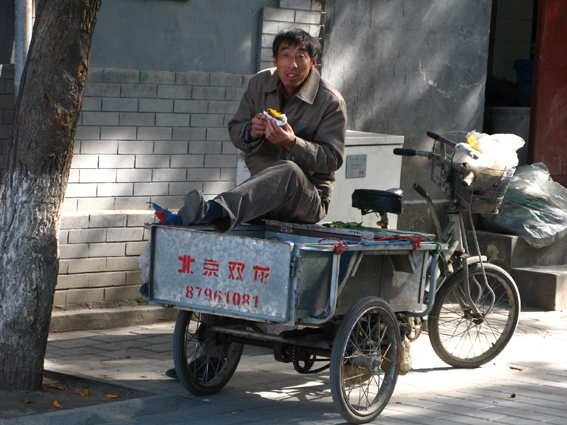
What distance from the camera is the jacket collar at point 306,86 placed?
5.20 m

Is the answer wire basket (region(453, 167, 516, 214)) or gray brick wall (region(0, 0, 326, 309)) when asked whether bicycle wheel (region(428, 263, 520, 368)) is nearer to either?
wire basket (region(453, 167, 516, 214))

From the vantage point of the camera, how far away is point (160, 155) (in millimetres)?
6883

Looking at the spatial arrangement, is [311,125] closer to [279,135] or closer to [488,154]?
[279,135]

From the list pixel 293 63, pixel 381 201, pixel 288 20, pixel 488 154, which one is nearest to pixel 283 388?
pixel 381 201

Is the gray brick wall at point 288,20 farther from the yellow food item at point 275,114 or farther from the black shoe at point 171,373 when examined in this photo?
the black shoe at point 171,373

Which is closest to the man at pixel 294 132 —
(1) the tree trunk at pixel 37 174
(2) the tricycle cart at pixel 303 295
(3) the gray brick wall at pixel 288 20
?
(2) the tricycle cart at pixel 303 295

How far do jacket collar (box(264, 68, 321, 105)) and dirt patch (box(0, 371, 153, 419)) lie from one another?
1935mm

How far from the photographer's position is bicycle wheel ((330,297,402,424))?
174 inches

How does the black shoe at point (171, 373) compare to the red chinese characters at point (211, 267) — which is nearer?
the red chinese characters at point (211, 267)

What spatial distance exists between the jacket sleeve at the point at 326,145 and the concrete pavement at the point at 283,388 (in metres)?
1.35

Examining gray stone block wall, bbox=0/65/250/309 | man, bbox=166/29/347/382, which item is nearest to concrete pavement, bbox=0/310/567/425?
man, bbox=166/29/347/382

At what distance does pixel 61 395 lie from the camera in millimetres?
4750

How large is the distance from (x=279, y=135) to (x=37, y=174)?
1.32 m

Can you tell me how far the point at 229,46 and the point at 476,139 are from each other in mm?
2318
